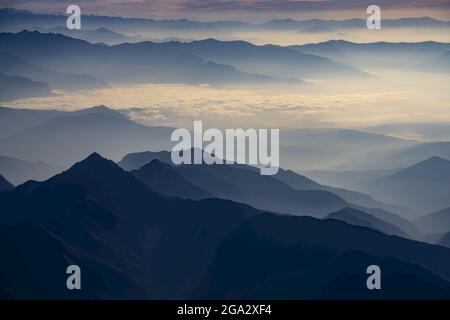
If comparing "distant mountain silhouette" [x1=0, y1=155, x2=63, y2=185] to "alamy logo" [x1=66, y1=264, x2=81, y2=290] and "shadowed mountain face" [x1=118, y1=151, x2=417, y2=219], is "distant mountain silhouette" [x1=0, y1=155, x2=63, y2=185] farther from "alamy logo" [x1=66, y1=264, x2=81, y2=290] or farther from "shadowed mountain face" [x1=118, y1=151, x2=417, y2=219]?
"alamy logo" [x1=66, y1=264, x2=81, y2=290]

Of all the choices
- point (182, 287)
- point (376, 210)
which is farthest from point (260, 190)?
point (182, 287)

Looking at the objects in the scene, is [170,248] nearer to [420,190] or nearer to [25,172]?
[420,190]

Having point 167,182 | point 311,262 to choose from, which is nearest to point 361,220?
point 167,182

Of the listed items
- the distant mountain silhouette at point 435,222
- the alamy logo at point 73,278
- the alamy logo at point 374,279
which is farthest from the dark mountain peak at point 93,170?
the distant mountain silhouette at point 435,222

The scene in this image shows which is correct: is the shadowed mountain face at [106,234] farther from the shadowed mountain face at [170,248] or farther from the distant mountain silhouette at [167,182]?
the distant mountain silhouette at [167,182]

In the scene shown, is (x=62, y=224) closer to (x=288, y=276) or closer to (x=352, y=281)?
(x=288, y=276)

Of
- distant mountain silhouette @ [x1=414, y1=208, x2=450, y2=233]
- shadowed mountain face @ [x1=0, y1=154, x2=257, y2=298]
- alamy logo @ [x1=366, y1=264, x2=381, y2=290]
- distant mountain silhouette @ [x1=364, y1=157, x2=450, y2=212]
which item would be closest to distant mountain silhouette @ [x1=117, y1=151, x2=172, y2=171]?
shadowed mountain face @ [x1=0, y1=154, x2=257, y2=298]
